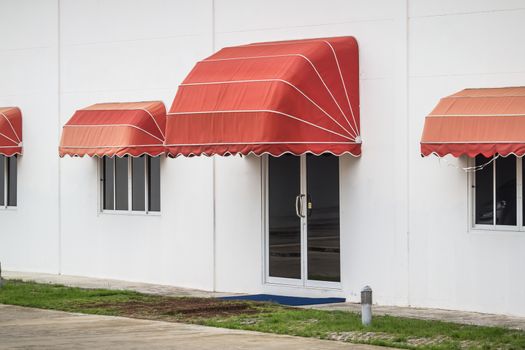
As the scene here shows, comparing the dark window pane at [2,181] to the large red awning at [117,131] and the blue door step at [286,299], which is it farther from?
the blue door step at [286,299]

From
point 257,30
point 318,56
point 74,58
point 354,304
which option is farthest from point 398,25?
point 74,58

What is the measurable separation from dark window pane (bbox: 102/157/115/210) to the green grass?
8.62 feet

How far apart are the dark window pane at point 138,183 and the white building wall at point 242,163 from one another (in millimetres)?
328

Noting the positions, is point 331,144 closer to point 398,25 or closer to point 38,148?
point 398,25

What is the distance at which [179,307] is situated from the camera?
17734 mm

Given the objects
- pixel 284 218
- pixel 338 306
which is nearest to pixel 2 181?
pixel 284 218

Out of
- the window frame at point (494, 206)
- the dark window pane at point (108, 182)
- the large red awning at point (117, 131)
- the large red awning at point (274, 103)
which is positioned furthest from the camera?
the dark window pane at point (108, 182)

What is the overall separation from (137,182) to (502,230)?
27.0 ft

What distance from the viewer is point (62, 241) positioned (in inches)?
934

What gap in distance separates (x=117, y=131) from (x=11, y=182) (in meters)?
4.91

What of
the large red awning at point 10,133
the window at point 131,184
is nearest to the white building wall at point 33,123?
the large red awning at point 10,133

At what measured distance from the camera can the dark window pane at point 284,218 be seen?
1964cm

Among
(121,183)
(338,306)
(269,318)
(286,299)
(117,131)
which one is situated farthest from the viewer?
(121,183)

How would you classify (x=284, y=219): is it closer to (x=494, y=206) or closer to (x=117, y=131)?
(x=117, y=131)
